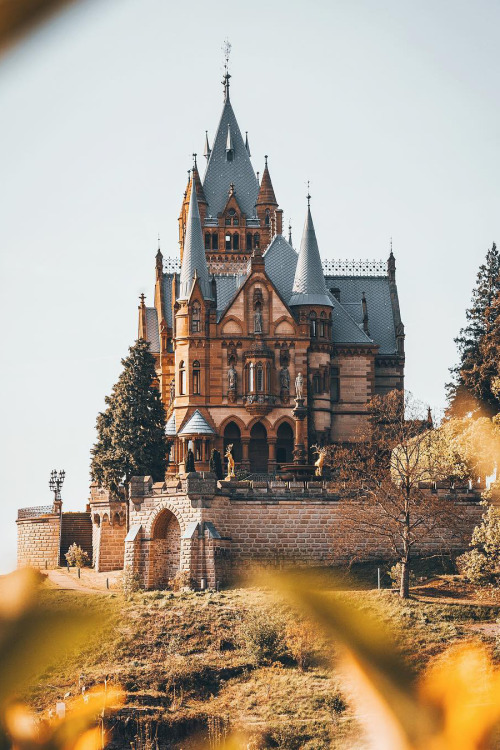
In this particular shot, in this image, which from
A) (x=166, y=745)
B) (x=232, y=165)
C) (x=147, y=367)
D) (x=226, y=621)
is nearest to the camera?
(x=166, y=745)

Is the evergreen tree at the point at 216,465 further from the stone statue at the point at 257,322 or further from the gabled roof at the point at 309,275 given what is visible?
the gabled roof at the point at 309,275

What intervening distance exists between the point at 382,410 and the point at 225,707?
37572mm

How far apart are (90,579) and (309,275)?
31951 mm

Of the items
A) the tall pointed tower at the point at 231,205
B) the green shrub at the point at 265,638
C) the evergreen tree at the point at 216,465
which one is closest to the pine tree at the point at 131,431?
the evergreen tree at the point at 216,465

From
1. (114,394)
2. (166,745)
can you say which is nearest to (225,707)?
(166,745)

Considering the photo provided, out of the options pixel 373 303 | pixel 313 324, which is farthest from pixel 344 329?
pixel 373 303

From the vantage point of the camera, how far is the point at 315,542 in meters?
61.9

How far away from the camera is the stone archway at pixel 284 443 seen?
8300 cm

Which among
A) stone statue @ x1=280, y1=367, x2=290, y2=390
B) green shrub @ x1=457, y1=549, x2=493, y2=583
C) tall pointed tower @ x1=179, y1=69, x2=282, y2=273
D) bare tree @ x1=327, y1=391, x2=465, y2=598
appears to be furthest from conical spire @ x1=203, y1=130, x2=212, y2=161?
green shrub @ x1=457, y1=549, x2=493, y2=583

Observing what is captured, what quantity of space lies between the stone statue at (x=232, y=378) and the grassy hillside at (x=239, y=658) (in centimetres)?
2720

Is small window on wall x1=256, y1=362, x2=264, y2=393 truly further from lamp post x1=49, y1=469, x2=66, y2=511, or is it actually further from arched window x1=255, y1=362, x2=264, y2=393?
lamp post x1=49, y1=469, x2=66, y2=511

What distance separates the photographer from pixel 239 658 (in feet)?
163

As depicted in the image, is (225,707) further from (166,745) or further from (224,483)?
(224,483)

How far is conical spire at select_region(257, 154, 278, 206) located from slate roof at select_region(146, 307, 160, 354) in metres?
14.7
